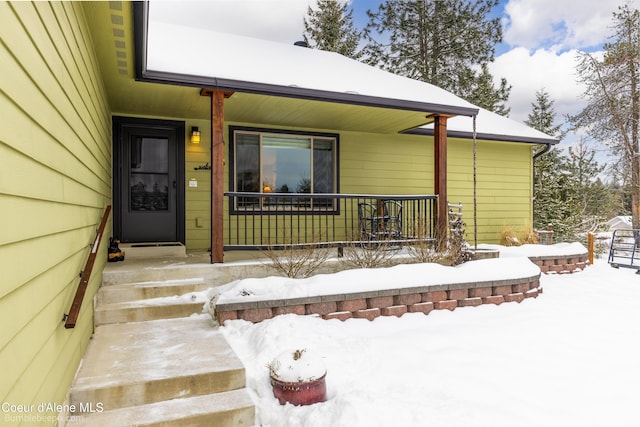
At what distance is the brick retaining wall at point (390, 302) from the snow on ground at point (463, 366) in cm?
10

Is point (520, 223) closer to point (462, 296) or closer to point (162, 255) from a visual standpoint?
point (462, 296)

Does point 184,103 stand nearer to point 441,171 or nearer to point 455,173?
point 441,171

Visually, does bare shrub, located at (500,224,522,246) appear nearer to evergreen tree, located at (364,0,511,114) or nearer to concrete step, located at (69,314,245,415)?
Result: concrete step, located at (69,314,245,415)

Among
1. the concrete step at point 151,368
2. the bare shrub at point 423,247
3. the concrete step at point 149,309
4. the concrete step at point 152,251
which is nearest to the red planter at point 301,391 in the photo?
the concrete step at point 151,368

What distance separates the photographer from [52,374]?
1.98 meters

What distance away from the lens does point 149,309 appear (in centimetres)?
384

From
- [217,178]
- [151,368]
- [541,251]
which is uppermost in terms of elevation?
[217,178]

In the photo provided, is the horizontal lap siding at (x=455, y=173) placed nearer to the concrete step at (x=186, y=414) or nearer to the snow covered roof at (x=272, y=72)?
the snow covered roof at (x=272, y=72)

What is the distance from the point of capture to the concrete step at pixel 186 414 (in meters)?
2.30

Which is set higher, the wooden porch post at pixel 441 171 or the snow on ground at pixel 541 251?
the wooden porch post at pixel 441 171

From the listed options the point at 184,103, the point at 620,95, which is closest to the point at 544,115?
the point at 620,95

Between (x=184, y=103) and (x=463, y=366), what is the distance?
15.4 ft

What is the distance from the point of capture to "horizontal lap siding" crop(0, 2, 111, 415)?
54.6 inches

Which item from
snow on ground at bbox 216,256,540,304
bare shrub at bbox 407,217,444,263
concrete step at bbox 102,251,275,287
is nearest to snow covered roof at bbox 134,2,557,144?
bare shrub at bbox 407,217,444,263
